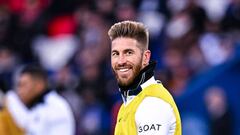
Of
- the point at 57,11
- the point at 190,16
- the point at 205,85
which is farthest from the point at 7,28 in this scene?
the point at 205,85

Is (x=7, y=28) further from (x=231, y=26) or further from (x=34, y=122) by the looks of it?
(x=34, y=122)

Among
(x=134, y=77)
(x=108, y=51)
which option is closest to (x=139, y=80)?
(x=134, y=77)

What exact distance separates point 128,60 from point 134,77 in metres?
0.13

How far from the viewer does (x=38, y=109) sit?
1068cm

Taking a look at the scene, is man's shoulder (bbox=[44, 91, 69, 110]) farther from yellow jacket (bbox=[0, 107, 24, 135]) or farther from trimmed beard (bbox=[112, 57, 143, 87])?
trimmed beard (bbox=[112, 57, 143, 87])

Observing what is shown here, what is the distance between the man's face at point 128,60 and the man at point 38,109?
Result: 4064 mm

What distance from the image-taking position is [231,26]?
14586 millimetres

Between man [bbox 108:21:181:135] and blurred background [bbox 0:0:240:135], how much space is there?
4.94 meters

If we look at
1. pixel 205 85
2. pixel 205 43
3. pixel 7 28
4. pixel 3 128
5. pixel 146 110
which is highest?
pixel 7 28

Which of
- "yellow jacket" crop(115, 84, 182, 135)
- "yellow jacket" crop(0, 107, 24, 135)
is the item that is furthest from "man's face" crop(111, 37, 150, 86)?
"yellow jacket" crop(0, 107, 24, 135)

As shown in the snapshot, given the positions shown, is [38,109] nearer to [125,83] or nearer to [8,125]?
[8,125]

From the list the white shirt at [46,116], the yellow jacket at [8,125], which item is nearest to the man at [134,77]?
the white shirt at [46,116]

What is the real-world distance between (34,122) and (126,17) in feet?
17.2

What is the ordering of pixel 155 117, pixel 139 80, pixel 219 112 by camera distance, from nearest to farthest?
1. pixel 155 117
2. pixel 139 80
3. pixel 219 112
